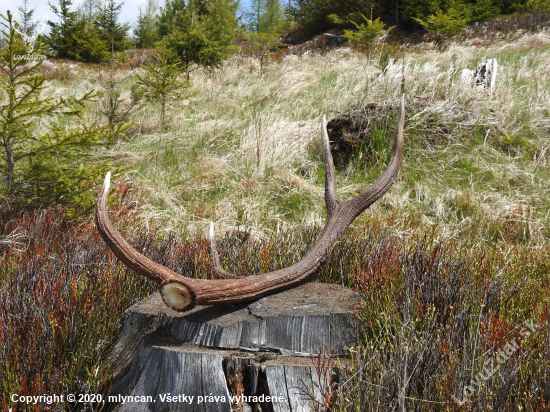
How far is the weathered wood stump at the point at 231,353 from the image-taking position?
156 cm

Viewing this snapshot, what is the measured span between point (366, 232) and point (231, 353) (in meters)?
2.14

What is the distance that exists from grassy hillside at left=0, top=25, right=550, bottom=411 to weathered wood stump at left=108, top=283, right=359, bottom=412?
137 millimetres

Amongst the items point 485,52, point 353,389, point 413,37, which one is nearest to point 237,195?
point 353,389

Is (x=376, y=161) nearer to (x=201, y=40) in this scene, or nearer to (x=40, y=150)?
(x=40, y=150)

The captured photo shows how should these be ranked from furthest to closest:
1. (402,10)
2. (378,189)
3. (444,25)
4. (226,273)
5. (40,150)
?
(402,10) → (444,25) → (40,150) → (378,189) → (226,273)

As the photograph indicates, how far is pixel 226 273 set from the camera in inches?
78.2

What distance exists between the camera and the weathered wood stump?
1557mm

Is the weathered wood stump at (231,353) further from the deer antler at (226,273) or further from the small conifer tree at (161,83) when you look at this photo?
the small conifer tree at (161,83)

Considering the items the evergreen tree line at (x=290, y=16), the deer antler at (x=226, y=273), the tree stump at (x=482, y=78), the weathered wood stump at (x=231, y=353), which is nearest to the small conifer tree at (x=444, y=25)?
the evergreen tree line at (x=290, y=16)

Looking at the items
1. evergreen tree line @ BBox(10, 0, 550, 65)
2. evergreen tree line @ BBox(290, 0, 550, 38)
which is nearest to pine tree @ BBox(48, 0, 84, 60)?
evergreen tree line @ BBox(10, 0, 550, 65)

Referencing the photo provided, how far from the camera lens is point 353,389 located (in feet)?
4.76

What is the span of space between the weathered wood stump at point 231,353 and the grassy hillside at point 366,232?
0.14 metres

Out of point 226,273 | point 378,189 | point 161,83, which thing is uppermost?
point 161,83

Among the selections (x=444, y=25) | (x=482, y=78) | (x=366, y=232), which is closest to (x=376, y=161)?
(x=366, y=232)
